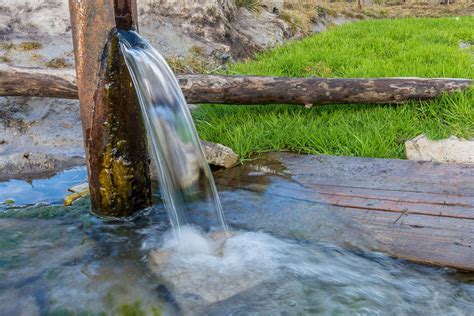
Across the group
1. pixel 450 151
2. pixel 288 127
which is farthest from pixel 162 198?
pixel 450 151

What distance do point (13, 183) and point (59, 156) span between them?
1.97ft

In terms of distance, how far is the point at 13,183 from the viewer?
4105 millimetres

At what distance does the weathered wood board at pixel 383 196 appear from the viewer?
9.00 feet

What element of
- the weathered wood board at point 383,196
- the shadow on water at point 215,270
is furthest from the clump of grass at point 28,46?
the weathered wood board at point 383,196

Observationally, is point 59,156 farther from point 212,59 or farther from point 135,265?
point 212,59

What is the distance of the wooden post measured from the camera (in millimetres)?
2938

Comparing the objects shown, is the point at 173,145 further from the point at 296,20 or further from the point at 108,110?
the point at 296,20

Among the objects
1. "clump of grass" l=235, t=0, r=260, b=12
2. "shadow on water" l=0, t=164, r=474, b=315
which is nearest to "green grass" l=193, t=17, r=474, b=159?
"shadow on water" l=0, t=164, r=474, b=315

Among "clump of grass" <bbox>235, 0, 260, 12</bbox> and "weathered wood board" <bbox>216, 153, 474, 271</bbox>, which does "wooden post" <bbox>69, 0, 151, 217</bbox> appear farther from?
"clump of grass" <bbox>235, 0, 260, 12</bbox>

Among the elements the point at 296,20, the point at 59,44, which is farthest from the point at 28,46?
the point at 296,20

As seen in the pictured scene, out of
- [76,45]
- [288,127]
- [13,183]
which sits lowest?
[13,183]

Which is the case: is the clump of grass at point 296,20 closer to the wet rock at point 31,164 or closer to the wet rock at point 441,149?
the wet rock at point 441,149

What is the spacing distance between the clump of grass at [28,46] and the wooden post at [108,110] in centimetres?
391

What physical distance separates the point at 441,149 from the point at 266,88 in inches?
65.4
